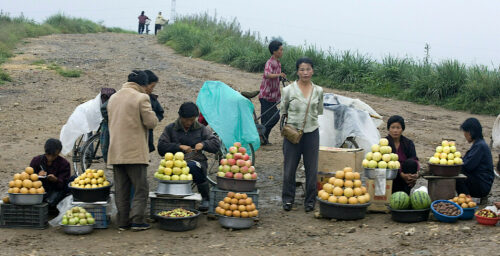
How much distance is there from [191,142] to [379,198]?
2.48 metres

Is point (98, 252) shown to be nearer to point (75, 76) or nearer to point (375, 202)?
point (375, 202)

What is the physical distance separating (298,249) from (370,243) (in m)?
0.75

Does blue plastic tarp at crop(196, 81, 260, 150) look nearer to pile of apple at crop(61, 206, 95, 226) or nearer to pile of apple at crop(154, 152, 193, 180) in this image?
pile of apple at crop(154, 152, 193, 180)

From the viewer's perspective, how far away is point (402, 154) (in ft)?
27.4

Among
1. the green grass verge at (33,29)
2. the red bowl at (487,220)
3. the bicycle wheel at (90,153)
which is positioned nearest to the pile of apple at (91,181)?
the bicycle wheel at (90,153)

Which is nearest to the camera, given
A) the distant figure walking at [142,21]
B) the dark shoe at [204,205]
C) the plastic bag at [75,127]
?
the dark shoe at [204,205]

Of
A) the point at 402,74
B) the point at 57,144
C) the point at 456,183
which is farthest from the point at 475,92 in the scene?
the point at 57,144

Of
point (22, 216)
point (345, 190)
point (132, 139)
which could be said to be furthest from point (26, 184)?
point (345, 190)

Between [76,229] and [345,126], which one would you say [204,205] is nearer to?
[76,229]

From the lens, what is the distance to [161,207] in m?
7.67

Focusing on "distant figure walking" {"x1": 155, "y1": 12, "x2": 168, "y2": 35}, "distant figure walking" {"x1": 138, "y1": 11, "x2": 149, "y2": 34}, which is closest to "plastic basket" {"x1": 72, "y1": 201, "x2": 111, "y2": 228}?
"distant figure walking" {"x1": 155, "y1": 12, "x2": 168, "y2": 35}

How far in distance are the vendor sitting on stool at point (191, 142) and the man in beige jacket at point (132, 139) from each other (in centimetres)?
82

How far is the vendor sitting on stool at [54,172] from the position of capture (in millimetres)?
7797

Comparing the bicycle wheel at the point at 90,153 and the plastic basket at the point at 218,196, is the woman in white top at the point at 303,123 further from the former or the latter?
the bicycle wheel at the point at 90,153
